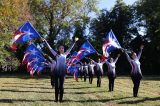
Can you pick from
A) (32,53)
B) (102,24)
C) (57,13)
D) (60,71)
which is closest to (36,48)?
(32,53)

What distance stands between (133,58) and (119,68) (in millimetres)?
47880

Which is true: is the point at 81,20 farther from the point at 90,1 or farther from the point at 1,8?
the point at 1,8

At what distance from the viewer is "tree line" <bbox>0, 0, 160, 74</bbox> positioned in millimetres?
60219

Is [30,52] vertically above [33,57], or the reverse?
[30,52]

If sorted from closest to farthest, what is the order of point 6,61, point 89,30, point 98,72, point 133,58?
1. point 133,58
2. point 98,72
3. point 6,61
4. point 89,30

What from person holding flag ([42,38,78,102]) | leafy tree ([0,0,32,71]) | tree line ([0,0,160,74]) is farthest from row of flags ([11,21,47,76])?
tree line ([0,0,160,74])

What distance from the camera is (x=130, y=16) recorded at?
70.3 m

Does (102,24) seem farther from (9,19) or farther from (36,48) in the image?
(36,48)

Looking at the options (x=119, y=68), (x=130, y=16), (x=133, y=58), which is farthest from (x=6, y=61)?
(x=133, y=58)

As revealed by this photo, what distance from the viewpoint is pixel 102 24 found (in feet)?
229

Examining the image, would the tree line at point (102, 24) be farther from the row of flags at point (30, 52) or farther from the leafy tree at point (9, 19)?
the row of flags at point (30, 52)

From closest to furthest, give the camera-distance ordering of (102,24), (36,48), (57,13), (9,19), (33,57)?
(36,48) < (33,57) < (9,19) < (57,13) < (102,24)

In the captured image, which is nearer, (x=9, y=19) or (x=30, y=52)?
(x=30, y=52)

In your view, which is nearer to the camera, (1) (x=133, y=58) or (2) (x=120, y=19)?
(1) (x=133, y=58)
